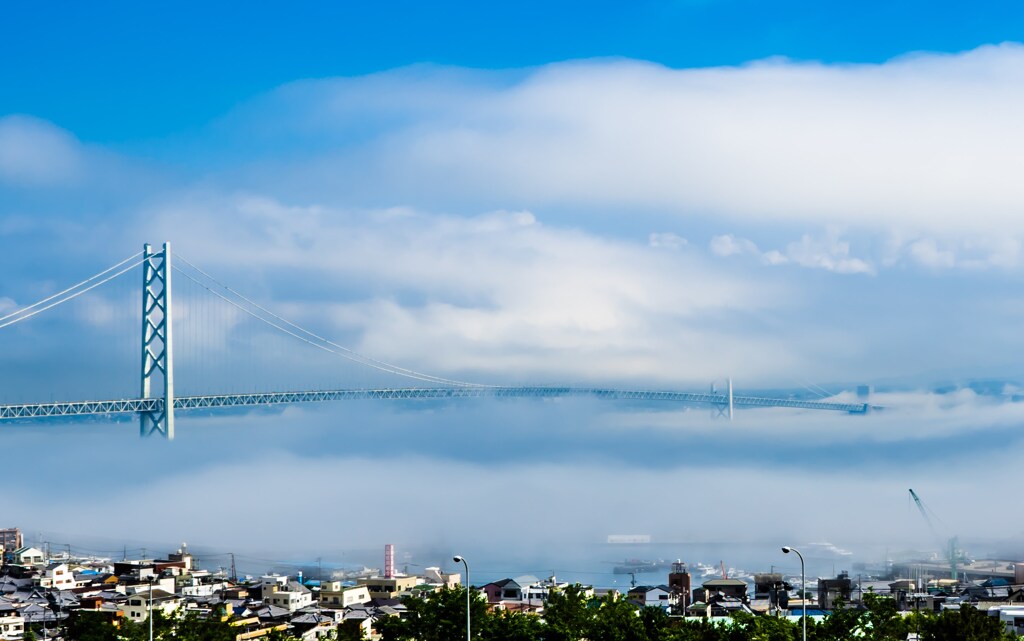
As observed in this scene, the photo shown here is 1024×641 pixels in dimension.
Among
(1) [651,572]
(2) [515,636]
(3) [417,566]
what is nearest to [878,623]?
(2) [515,636]

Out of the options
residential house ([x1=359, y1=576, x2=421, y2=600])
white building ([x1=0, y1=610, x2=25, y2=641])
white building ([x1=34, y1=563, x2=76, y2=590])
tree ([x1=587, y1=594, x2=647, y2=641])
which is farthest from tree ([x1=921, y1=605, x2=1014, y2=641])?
white building ([x1=34, y1=563, x2=76, y2=590])

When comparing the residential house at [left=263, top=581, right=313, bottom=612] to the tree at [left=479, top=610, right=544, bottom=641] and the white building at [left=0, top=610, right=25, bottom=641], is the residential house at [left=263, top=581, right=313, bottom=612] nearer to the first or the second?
the white building at [left=0, top=610, right=25, bottom=641]

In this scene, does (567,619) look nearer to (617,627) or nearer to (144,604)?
(617,627)

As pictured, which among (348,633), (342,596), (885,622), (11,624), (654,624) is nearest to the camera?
(885,622)

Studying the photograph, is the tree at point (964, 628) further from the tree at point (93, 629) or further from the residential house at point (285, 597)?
the residential house at point (285, 597)

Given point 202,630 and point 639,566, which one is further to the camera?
point 639,566

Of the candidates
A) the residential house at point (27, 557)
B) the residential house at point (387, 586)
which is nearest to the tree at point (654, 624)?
the residential house at point (387, 586)

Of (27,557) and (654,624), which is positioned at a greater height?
(654,624)

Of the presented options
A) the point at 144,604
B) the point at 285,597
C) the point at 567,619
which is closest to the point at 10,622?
the point at 144,604
